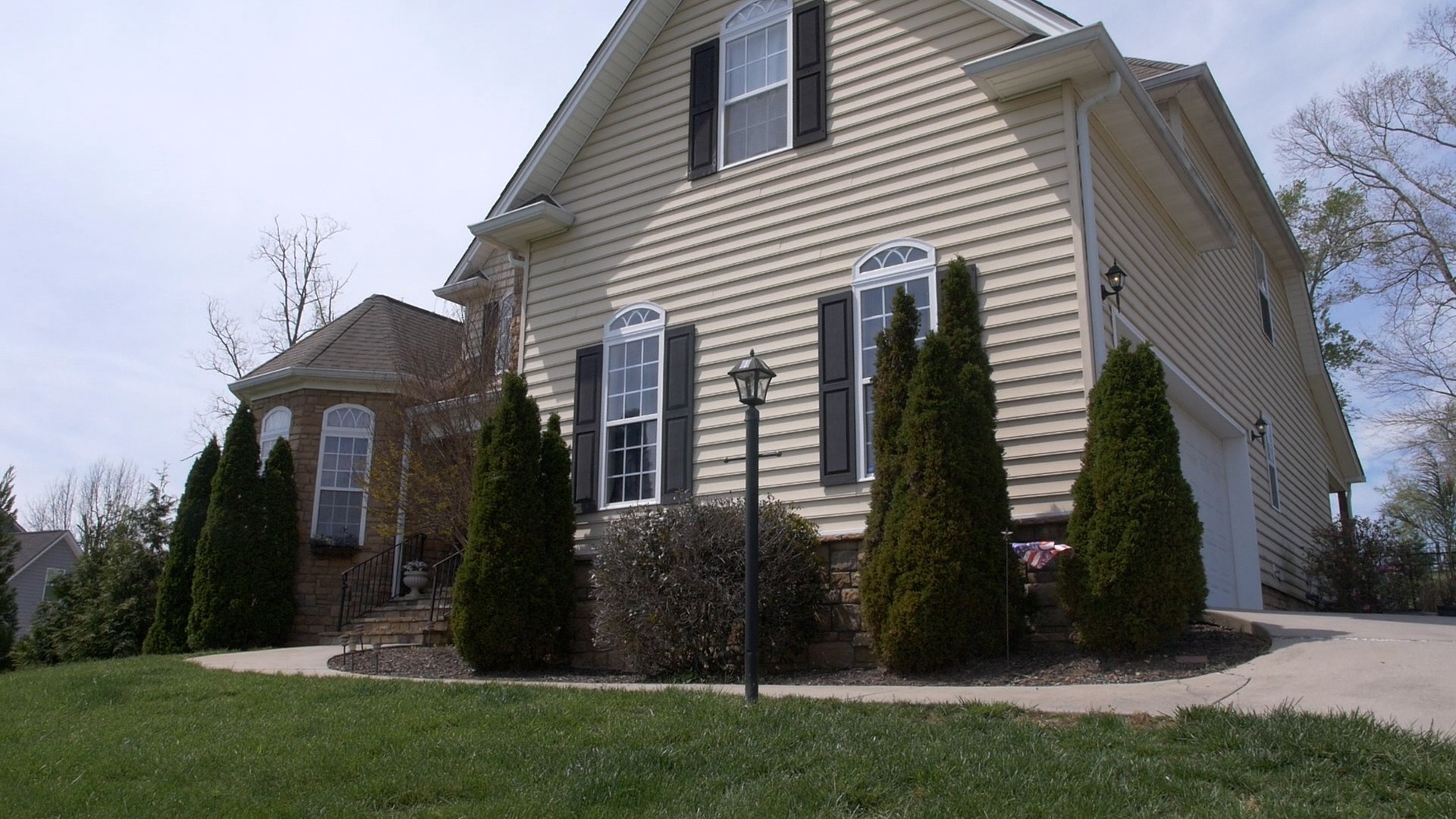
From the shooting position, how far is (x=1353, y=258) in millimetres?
25000

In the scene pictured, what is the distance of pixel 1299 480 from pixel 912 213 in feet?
30.8

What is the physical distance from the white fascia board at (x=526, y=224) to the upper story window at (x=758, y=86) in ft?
5.32

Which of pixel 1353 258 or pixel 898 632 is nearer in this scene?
pixel 898 632

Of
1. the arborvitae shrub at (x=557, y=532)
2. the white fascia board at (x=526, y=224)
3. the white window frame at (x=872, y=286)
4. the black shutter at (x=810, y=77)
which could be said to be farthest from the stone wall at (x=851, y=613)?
the white fascia board at (x=526, y=224)

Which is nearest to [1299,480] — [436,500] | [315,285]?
[436,500]

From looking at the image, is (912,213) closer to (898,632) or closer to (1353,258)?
(898,632)

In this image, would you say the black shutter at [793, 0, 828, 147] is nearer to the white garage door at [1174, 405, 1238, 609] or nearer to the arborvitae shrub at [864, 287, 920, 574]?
the arborvitae shrub at [864, 287, 920, 574]

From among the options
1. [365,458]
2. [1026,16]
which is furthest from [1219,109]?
[365,458]

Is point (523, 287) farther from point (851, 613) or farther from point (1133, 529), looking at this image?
point (1133, 529)

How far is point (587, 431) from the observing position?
11.6 meters

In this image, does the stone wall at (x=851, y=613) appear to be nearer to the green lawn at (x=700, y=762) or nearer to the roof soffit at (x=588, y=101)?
the green lawn at (x=700, y=762)

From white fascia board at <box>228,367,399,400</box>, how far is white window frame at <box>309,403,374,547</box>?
31 cm

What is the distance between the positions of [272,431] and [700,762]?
13.9 m

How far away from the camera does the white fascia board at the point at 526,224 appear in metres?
12.1
